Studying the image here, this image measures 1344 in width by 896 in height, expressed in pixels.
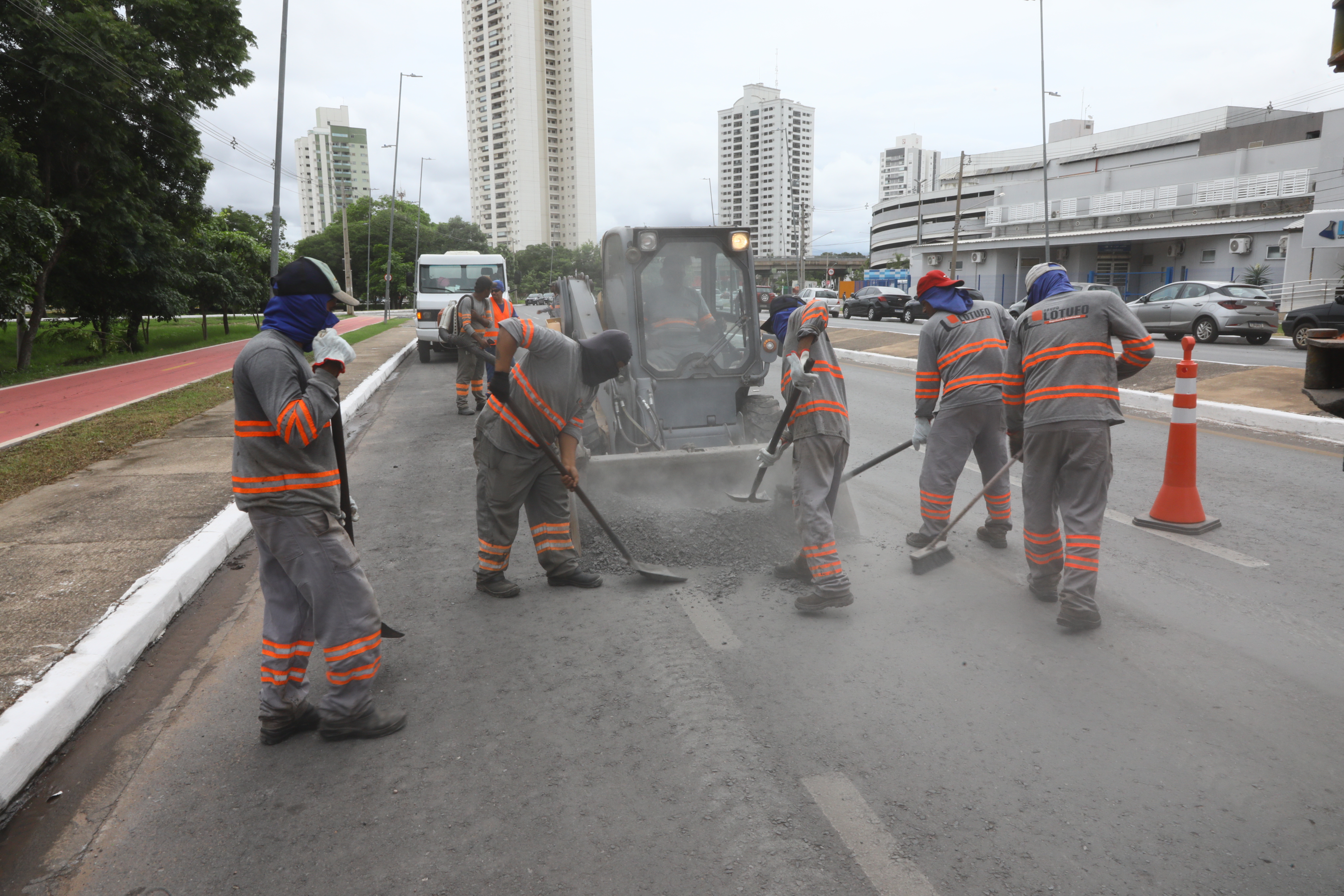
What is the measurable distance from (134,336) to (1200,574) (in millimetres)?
25635

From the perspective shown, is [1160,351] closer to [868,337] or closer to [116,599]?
[868,337]

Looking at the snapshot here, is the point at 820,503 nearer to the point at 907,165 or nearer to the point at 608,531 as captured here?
the point at 608,531

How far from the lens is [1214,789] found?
2809 millimetres

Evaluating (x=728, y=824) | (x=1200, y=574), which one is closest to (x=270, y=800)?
(x=728, y=824)

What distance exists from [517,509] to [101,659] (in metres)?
2.06

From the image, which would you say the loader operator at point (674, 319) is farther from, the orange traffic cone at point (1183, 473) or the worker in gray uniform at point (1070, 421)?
the orange traffic cone at point (1183, 473)

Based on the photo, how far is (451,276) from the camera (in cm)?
2039

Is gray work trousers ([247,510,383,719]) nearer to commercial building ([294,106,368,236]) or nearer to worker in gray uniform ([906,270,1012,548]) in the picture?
worker in gray uniform ([906,270,1012,548])

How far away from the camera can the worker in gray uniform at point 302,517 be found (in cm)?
302

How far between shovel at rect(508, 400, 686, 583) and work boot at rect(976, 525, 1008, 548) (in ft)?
6.91

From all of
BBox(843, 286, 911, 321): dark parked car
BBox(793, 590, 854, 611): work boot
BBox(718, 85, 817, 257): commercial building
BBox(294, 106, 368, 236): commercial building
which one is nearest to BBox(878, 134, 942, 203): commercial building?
BBox(718, 85, 817, 257): commercial building

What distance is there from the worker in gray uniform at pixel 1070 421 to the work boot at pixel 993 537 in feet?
2.81

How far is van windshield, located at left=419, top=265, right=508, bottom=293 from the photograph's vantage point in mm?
20141

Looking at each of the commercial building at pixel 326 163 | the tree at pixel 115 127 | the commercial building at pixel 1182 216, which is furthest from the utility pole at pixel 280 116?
the commercial building at pixel 326 163
